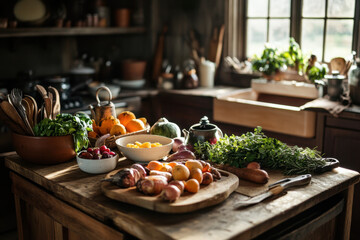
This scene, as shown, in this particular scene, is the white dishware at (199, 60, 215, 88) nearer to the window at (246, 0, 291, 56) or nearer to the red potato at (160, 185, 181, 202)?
the window at (246, 0, 291, 56)

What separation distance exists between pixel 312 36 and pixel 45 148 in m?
2.82

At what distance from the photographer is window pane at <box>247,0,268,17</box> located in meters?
4.33

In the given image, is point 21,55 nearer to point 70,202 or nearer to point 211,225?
point 70,202

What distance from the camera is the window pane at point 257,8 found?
4.33 metres

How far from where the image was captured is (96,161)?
1982mm

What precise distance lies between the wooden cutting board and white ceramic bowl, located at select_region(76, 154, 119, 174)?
207 millimetres

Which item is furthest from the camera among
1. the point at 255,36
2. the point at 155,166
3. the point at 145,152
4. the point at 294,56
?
the point at 255,36

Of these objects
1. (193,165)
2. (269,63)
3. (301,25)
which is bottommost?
(193,165)

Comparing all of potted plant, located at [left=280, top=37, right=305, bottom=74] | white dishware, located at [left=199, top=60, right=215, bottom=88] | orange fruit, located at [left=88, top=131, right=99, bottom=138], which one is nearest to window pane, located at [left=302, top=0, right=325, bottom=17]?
potted plant, located at [left=280, top=37, right=305, bottom=74]

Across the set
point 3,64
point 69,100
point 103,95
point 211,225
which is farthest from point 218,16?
point 211,225

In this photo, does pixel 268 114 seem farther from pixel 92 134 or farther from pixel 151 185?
pixel 151 185

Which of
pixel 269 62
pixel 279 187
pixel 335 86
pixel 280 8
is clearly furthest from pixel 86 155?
pixel 280 8

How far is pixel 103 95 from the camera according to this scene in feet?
13.1

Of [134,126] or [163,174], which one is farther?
[134,126]
